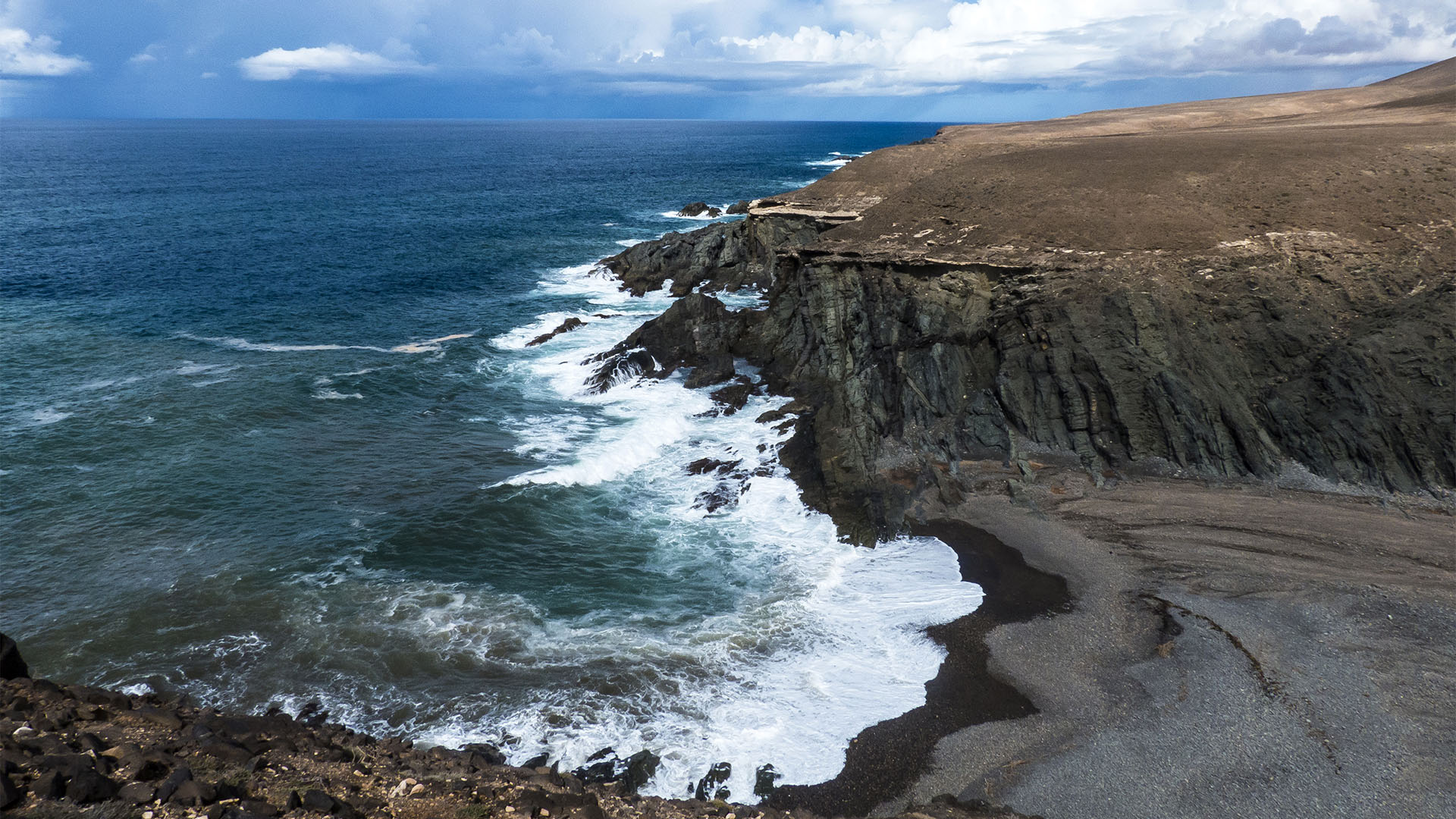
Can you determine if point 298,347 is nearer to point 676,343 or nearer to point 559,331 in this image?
point 559,331

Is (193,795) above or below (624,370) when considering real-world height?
below

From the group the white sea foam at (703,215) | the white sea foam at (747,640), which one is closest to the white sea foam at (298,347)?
the white sea foam at (747,640)

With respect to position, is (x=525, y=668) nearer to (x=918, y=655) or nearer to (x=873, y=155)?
(x=918, y=655)

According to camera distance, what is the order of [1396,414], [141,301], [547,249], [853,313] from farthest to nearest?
[547,249] → [141,301] → [853,313] → [1396,414]

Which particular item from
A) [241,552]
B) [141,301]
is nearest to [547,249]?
[141,301]

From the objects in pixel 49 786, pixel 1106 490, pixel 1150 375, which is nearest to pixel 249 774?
pixel 49 786

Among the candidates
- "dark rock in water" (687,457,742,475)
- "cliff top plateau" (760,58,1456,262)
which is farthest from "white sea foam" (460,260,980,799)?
"cliff top plateau" (760,58,1456,262)

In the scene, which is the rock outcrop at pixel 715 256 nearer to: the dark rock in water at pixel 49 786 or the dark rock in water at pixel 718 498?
the dark rock in water at pixel 718 498
